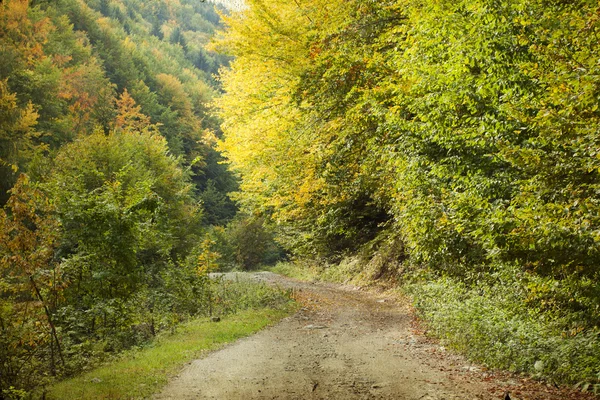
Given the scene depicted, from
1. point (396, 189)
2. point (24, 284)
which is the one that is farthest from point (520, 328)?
point (24, 284)

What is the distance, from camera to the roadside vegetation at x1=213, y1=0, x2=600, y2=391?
554cm

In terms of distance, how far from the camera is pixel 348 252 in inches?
812

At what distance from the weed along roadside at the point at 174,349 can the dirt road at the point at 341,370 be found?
0.36 metres

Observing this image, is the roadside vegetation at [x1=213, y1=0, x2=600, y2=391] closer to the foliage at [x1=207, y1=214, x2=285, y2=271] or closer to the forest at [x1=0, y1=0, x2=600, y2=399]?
the forest at [x1=0, y1=0, x2=600, y2=399]

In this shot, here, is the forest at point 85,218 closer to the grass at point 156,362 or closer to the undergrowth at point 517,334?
the grass at point 156,362

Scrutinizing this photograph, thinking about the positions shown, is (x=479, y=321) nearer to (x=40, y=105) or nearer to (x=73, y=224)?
(x=73, y=224)

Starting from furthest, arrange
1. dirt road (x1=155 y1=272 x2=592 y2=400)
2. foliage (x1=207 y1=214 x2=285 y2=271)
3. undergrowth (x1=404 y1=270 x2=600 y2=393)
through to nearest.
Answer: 1. foliage (x1=207 y1=214 x2=285 y2=271)
2. dirt road (x1=155 y1=272 x2=592 y2=400)
3. undergrowth (x1=404 y1=270 x2=600 y2=393)

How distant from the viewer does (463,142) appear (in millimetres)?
8023

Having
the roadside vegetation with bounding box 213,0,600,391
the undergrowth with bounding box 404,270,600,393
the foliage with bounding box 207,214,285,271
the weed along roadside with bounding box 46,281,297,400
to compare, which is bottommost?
the foliage with bounding box 207,214,285,271

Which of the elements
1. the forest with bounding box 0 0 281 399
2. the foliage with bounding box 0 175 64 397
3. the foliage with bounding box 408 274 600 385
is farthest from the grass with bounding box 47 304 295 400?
the foliage with bounding box 408 274 600 385

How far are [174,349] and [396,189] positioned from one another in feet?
20.0

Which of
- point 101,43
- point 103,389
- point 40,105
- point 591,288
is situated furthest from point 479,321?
point 101,43

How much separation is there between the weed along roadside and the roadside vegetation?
13.1 ft

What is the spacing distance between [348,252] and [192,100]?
5435 centimetres
